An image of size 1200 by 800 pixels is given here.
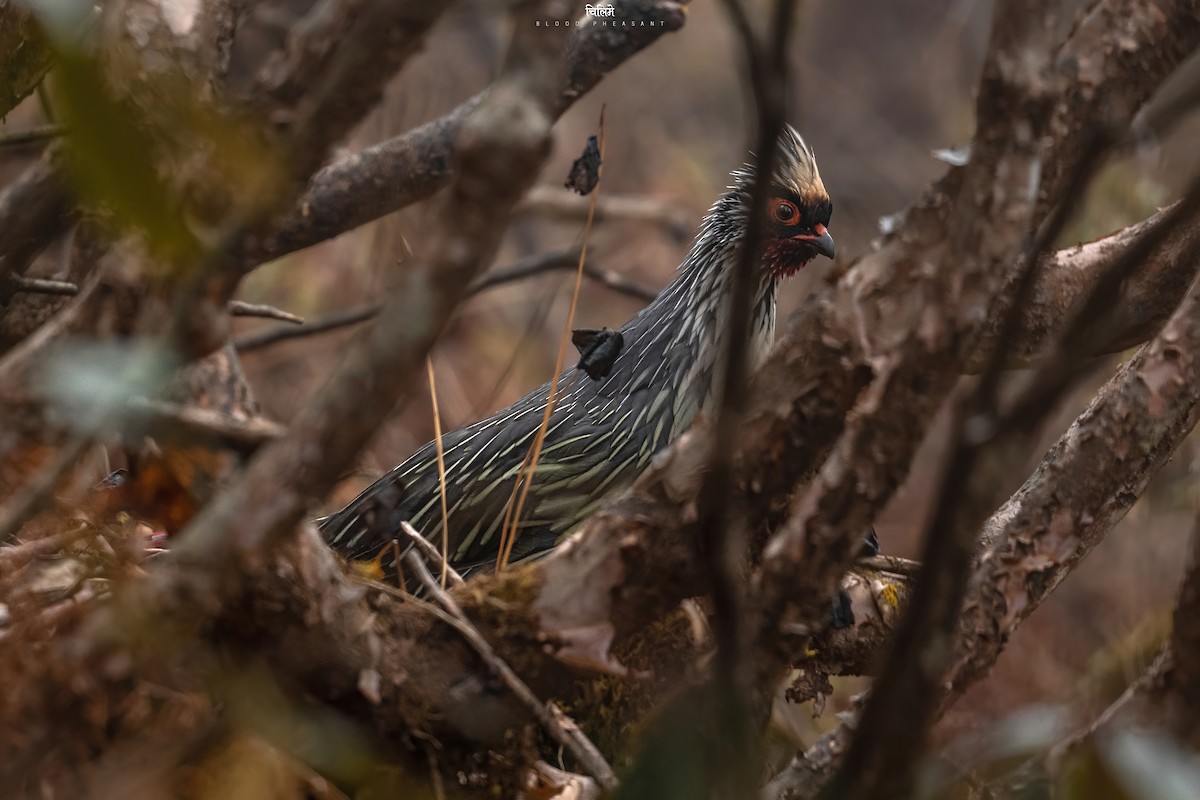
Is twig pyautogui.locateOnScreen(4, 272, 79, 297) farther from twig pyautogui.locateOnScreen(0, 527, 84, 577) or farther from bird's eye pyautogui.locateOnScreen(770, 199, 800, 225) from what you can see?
bird's eye pyautogui.locateOnScreen(770, 199, 800, 225)

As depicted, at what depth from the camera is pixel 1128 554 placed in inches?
267

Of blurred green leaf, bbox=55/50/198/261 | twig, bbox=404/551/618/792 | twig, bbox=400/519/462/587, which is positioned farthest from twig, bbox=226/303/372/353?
blurred green leaf, bbox=55/50/198/261

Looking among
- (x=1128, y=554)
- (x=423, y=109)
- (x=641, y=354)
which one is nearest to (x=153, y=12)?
(x=641, y=354)

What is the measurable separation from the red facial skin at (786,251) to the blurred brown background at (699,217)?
353 millimetres

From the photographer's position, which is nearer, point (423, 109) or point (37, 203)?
point (37, 203)

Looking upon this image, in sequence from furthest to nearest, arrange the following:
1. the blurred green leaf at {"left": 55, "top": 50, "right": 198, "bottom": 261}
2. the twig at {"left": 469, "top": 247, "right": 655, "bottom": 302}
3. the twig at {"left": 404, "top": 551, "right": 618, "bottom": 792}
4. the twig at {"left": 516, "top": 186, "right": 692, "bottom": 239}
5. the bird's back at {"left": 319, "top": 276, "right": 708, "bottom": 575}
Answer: the twig at {"left": 516, "top": 186, "right": 692, "bottom": 239} < the twig at {"left": 469, "top": 247, "right": 655, "bottom": 302} < the bird's back at {"left": 319, "top": 276, "right": 708, "bottom": 575} < the twig at {"left": 404, "top": 551, "right": 618, "bottom": 792} < the blurred green leaf at {"left": 55, "top": 50, "right": 198, "bottom": 261}

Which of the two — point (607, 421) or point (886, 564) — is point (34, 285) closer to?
point (607, 421)

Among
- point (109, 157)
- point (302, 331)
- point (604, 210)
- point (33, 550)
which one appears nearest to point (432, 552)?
point (33, 550)

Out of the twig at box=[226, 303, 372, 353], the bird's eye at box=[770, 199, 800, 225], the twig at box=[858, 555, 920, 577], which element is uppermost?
the bird's eye at box=[770, 199, 800, 225]

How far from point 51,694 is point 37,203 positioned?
1541mm

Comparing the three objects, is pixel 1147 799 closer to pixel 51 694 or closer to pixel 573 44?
pixel 51 694

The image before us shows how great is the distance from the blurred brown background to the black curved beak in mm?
355

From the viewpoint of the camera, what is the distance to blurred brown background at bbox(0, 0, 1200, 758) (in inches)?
211

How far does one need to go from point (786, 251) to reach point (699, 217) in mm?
3513
